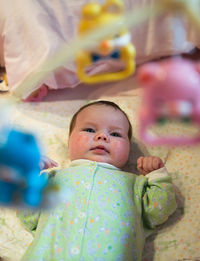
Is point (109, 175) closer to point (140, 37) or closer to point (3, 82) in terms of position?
point (140, 37)

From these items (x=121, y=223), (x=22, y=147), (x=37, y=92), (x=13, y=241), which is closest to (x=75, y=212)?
(x=121, y=223)

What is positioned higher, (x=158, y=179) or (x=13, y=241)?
(x=158, y=179)

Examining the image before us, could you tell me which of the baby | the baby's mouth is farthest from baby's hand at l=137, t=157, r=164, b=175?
the baby's mouth

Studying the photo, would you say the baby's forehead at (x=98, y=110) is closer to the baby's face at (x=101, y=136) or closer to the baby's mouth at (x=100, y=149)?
the baby's face at (x=101, y=136)

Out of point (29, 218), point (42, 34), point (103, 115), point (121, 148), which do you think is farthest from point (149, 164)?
point (42, 34)

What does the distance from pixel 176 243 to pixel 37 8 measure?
0.94 metres

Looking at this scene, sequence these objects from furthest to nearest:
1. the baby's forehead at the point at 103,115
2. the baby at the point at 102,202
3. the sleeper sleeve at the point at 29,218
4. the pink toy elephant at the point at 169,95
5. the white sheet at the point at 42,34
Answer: the white sheet at the point at 42,34 < the baby's forehead at the point at 103,115 < the sleeper sleeve at the point at 29,218 < the baby at the point at 102,202 < the pink toy elephant at the point at 169,95

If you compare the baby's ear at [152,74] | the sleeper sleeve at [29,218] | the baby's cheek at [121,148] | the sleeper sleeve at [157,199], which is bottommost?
the sleeper sleeve at [29,218]

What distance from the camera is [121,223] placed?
36.0 inches

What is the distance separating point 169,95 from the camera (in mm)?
375

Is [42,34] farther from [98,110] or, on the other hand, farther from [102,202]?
[102,202]

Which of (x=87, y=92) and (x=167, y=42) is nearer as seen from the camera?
(x=167, y=42)

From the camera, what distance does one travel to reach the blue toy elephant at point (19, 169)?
40 centimetres

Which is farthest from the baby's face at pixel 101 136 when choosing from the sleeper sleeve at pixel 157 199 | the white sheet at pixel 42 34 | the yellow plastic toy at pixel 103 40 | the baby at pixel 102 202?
the yellow plastic toy at pixel 103 40
